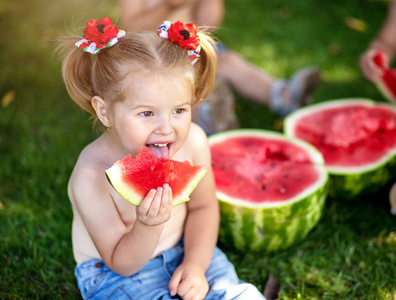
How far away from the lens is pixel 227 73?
159 inches

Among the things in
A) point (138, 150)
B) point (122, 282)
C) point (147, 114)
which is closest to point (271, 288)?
point (122, 282)

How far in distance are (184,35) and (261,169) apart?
1.19 m

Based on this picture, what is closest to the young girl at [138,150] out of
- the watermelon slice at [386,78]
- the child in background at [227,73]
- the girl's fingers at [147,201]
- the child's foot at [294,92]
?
the girl's fingers at [147,201]

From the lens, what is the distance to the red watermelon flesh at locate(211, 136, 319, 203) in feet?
8.17

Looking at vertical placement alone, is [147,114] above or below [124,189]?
above

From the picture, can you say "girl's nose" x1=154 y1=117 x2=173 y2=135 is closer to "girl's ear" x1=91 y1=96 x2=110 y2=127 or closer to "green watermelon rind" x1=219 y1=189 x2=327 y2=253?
"girl's ear" x1=91 y1=96 x2=110 y2=127

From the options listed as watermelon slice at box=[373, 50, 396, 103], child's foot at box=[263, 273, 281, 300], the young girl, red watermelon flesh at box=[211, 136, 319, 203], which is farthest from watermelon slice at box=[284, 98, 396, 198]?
the young girl

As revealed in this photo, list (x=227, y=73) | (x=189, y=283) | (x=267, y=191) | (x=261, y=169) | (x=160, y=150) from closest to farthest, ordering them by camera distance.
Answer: (x=160, y=150), (x=189, y=283), (x=267, y=191), (x=261, y=169), (x=227, y=73)

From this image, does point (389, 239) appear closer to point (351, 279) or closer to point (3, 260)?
point (351, 279)

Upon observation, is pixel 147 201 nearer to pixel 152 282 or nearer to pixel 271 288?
pixel 152 282

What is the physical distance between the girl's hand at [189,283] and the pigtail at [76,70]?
928 millimetres

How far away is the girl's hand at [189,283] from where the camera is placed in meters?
1.91

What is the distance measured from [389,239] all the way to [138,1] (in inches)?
103

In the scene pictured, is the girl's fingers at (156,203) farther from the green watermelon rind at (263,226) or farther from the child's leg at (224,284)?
the green watermelon rind at (263,226)
